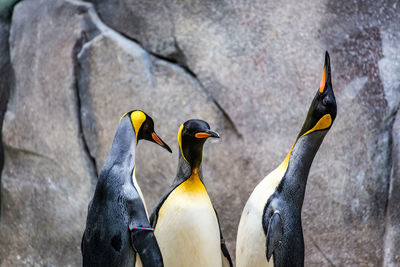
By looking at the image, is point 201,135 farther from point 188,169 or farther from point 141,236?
point 141,236

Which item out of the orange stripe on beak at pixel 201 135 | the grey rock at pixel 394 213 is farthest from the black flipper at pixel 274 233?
the grey rock at pixel 394 213

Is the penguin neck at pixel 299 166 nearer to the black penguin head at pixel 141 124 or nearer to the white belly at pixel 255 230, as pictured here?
the white belly at pixel 255 230

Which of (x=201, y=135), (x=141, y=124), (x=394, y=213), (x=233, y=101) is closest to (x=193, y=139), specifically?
(x=201, y=135)

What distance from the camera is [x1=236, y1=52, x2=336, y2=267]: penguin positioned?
1.69m

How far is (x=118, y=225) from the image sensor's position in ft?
5.23

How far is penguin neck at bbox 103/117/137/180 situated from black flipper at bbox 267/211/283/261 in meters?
0.42

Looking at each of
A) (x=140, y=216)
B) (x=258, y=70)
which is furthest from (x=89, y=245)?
(x=258, y=70)

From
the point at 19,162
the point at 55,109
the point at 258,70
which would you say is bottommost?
the point at 19,162

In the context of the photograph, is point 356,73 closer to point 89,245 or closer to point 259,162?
point 259,162

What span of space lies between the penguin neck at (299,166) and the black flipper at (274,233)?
87 mm

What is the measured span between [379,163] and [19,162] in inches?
61.4

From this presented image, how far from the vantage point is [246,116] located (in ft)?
7.73

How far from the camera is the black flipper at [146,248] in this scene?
156cm

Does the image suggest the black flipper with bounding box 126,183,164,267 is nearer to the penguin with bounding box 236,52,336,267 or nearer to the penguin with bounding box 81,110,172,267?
the penguin with bounding box 81,110,172,267
